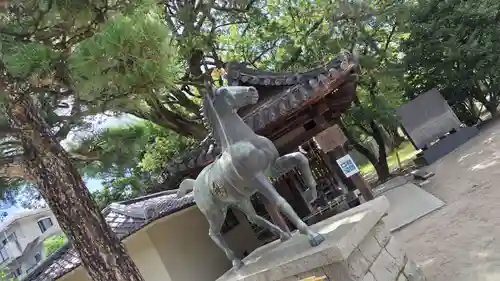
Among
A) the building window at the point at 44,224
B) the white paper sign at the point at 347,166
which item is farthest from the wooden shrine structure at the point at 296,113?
the building window at the point at 44,224

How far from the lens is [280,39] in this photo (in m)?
12.3

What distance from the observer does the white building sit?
2634 centimetres

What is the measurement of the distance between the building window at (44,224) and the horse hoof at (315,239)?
2927 centimetres

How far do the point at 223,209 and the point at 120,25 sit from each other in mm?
1876

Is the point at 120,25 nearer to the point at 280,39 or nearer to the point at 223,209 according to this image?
the point at 223,209

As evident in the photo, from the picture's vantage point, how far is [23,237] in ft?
94.0

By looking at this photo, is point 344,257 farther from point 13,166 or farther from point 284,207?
point 13,166

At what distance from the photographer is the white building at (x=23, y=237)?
86.4 ft

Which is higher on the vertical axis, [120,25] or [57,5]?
[57,5]

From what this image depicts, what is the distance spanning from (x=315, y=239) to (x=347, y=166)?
3.80 meters

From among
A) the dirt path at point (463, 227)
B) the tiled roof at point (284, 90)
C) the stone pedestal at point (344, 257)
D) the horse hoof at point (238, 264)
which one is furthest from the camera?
the tiled roof at point (284, 90)

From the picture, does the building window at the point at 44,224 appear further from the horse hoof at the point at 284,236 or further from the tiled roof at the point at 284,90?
the horse hoof at the point at 284,236

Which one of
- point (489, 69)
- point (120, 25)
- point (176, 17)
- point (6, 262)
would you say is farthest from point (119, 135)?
point (6, 262)

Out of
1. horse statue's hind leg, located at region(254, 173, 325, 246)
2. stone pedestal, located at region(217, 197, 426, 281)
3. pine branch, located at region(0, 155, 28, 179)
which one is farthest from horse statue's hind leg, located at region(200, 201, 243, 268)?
pine branch, located at region(0, 155, 28, 179)
